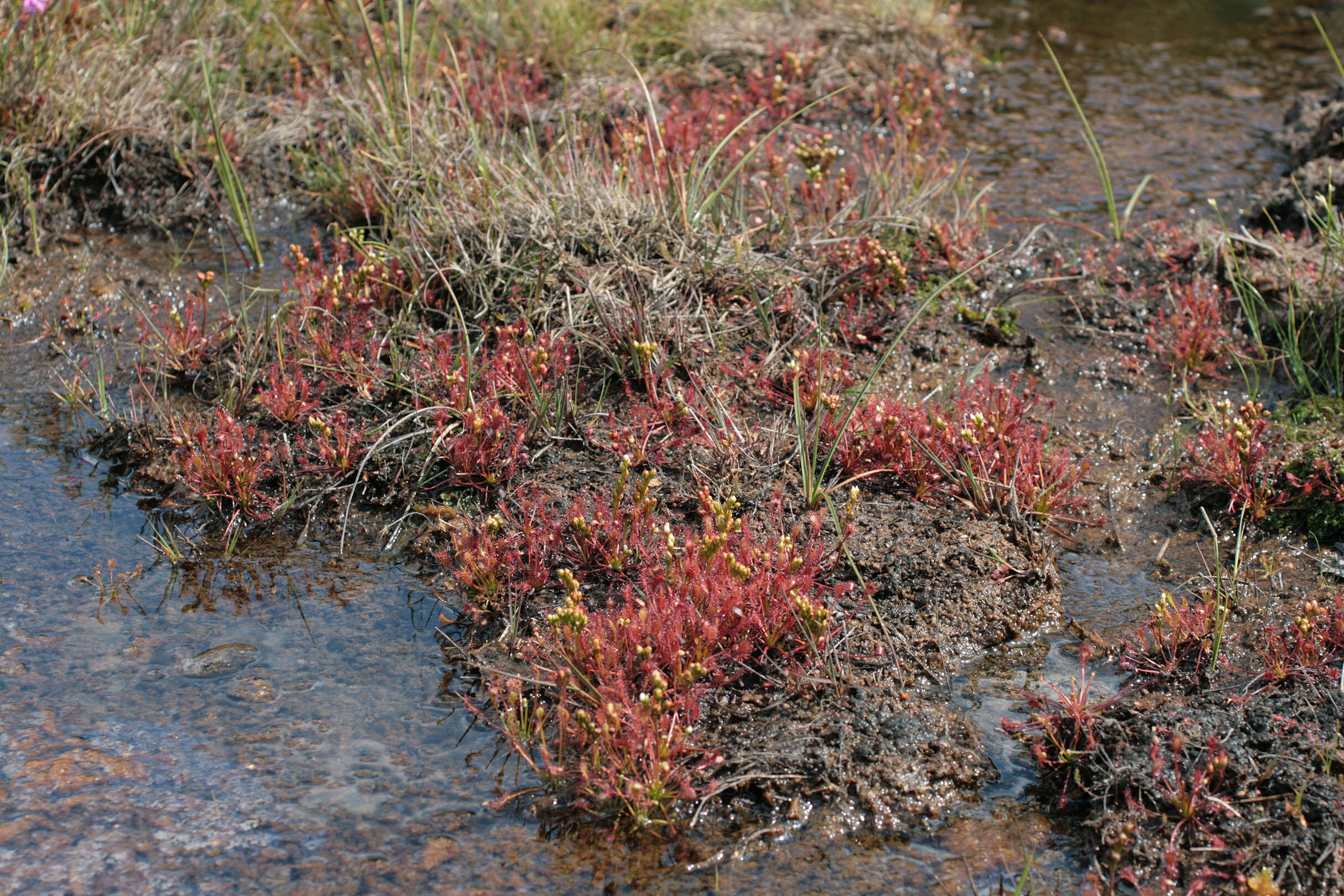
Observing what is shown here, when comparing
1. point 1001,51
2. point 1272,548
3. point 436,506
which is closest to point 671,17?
point 1001,51

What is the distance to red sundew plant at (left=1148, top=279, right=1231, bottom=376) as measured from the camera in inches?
221

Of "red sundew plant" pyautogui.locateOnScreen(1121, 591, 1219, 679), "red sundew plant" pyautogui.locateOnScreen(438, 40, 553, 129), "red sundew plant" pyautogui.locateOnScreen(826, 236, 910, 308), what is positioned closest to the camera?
"red sundew plant" pyautogui.locateOnScreen(1121, 591, 1219, 679)

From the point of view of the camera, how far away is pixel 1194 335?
562cm

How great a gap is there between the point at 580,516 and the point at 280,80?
18.3 ft

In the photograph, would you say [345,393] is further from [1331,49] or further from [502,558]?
[1331,49]

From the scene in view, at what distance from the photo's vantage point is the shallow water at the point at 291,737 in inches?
123

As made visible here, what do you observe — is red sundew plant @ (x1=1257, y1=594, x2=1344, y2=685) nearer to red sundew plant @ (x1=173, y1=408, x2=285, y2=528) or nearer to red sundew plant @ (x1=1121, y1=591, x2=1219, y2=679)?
red sundew plant @ (x1=1121, y1=591, x2=1219, y2=679)

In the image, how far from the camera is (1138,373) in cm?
568

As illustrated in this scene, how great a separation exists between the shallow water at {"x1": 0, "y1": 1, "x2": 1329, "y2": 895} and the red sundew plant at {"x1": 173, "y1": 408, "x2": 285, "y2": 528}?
194mm

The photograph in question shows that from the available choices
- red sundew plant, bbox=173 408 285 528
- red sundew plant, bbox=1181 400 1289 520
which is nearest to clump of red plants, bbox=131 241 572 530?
red sundew plant, bbox=173 408 285 528

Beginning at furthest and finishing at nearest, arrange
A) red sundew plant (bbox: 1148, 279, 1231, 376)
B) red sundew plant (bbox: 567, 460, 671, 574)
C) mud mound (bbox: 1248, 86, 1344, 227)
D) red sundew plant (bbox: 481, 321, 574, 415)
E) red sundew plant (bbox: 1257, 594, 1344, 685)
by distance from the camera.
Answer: mud mound (bbox: 1248, 86, 1344, 227), red sundew plant (bbox: 1148, 279, 1231, 376), red sundew plant (bbox: 481, 321, 574, 415), red sundew plant (bbox: 567, 460, 671, 574), red sundew plant (bbox: 1257, 594, 1344, 685)

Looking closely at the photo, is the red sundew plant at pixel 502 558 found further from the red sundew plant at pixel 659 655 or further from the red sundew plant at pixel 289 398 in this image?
the red sundew plant at pixel 289 398

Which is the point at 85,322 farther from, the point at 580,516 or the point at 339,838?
the point at 339,838

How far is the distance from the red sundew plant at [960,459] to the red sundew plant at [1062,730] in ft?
3.43
